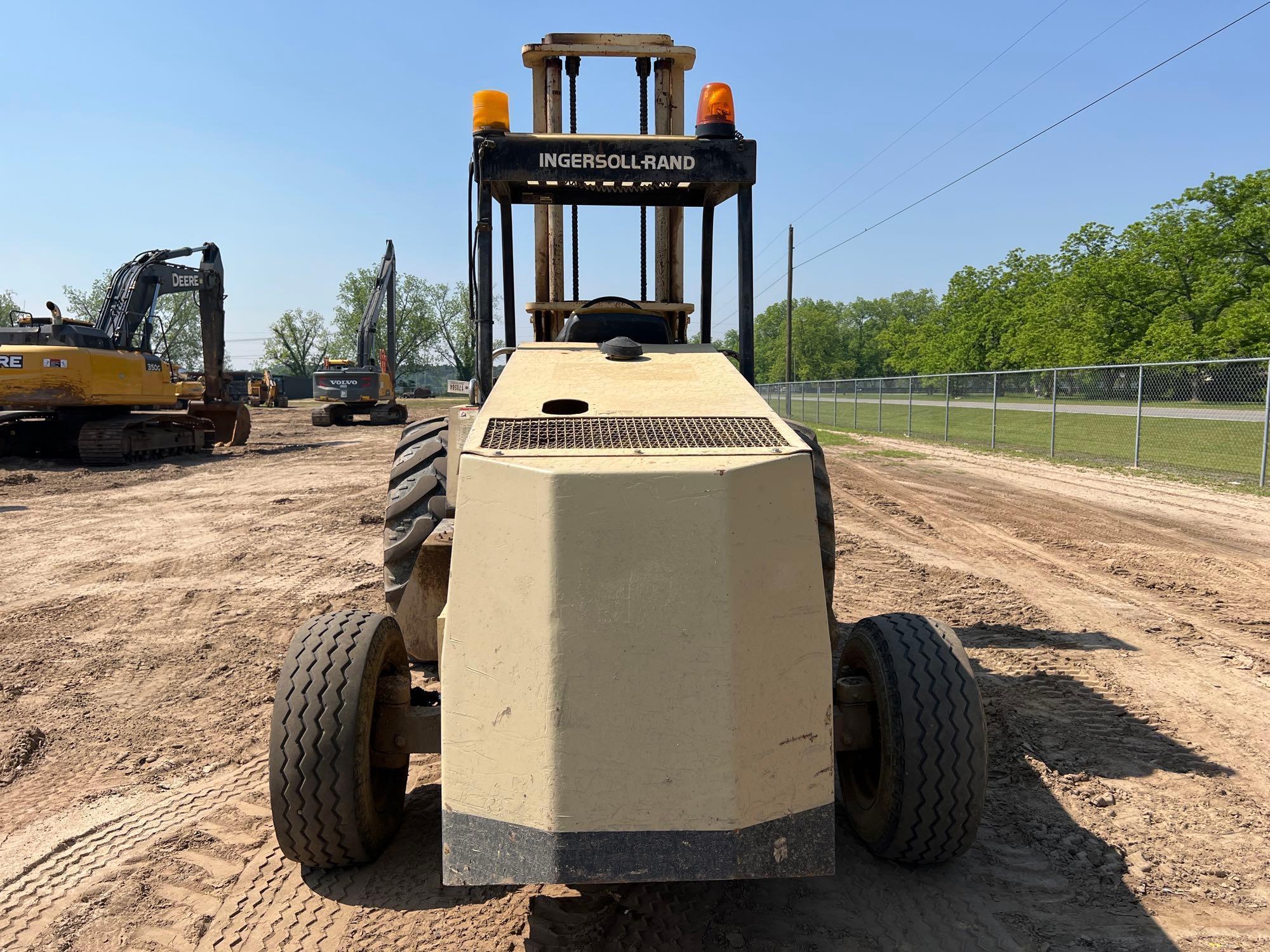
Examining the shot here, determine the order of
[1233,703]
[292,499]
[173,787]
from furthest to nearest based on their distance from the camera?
[292,499], [1233,703], [173,787]

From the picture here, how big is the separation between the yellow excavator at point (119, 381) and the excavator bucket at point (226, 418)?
21 mm

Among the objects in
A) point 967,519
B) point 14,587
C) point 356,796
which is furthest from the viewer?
point 967,519

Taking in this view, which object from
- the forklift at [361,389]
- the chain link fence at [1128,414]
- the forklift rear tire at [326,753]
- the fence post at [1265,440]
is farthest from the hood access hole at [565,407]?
the forklift at [361,389]

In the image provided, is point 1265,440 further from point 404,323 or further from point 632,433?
point 404,323

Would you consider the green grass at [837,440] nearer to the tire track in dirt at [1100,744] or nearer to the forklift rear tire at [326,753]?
the tire track in dirt at [1100,744]

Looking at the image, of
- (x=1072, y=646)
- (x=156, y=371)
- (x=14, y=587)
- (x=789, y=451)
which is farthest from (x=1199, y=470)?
(x=156, y=371)

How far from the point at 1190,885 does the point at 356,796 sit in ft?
8.97

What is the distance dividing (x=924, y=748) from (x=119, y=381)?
16.9m

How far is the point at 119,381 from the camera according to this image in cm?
1573

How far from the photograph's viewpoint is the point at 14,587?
684 centimetres

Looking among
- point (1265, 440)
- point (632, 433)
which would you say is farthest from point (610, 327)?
point (1265, 440)

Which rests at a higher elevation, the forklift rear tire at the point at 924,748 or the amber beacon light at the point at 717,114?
the amber beacon light at the point at 717,114

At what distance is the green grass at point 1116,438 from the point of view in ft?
47.9

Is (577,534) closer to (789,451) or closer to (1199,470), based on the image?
(789,451)
